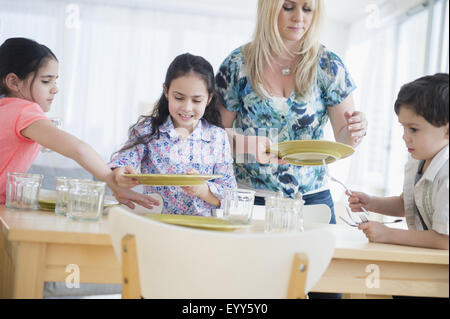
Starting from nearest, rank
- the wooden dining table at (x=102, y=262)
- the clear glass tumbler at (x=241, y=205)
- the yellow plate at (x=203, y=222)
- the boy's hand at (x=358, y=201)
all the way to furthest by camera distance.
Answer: the wooden dining table at (x=102, y=262) < the yellow plate at (x=203, y=222) < the clear glass tumbler at (x=241, y=205) < the boy's hand at (x=358, y=201)

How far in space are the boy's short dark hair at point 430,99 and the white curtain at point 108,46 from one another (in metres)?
5.58

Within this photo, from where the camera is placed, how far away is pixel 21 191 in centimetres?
134

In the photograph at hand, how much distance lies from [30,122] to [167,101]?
1.88 feet

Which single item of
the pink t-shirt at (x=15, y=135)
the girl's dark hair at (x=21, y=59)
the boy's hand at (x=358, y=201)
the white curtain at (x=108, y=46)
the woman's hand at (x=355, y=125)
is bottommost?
the boy's hand at (x=358, y=201)

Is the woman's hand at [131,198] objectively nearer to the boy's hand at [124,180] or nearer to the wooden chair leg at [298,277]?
the boy's hand at [124,180]

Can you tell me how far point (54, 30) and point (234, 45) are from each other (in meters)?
2.42

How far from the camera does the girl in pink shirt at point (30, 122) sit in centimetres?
138

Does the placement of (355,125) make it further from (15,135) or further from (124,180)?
(15,135)

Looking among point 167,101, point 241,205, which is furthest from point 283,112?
point 241,205

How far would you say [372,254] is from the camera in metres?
1.13

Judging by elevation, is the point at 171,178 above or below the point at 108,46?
below

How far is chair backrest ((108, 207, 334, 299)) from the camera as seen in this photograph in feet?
2.81

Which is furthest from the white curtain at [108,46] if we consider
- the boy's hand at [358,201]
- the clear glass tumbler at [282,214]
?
the clear glass tumbler at [282,214]

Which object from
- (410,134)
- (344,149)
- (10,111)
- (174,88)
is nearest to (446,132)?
(410,134)
